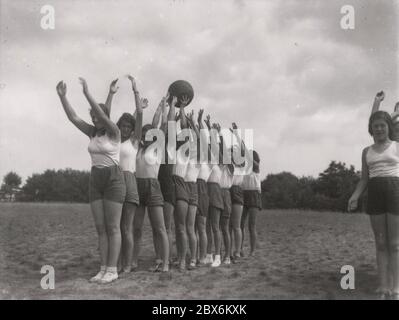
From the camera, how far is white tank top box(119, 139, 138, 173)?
6.17 metres

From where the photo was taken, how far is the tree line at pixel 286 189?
132 feet

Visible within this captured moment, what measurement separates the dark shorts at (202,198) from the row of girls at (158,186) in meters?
0.02

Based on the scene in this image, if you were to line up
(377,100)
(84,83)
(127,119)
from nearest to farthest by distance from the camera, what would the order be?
(84,83) < (377,100) < (127,119)

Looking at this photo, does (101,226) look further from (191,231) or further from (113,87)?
(113,87)

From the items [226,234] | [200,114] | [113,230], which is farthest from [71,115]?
[226,234]

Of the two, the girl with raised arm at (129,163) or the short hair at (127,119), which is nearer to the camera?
the girl with raised arm at (129,163)

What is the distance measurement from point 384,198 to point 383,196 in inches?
1.0

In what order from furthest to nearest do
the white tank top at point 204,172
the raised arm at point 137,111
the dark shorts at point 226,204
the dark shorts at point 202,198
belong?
the dark shorts at point 226,204
the white tank top at point 204,172
the dark shorts at point 202,198
the raised arm at point 137,111

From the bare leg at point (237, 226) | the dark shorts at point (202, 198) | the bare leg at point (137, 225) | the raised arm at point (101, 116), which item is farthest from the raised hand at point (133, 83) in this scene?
the bare leg at point (237, 226)

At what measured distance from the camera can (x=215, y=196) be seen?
7441 mm

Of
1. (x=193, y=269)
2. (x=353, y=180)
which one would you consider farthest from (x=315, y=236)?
(x=353, y=180)

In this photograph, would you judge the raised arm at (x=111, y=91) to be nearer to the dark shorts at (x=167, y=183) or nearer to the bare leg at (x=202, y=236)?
the dark shorts at (x=167, y=183)

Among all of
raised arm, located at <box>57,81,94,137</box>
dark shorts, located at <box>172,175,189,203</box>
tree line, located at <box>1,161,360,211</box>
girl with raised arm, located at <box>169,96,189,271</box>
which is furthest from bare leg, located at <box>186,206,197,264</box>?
tree line, located at <box>1,161,360,211</box>
